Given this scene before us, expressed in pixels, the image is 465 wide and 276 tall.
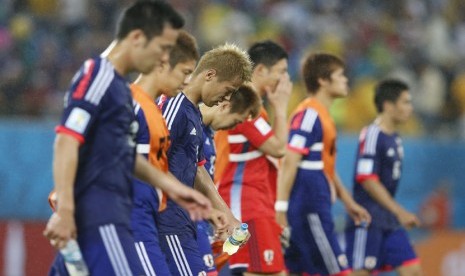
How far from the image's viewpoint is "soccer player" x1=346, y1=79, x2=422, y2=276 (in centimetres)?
1242

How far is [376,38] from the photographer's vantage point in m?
22.4

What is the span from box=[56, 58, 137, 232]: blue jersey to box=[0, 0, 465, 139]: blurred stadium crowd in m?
11.1

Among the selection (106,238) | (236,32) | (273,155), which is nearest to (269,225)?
(273,155)

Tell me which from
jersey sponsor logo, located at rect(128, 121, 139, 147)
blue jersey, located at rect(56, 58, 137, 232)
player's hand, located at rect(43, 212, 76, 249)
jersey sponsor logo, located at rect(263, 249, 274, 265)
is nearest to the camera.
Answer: player's hand, located at rect(43, 212, 76, 249)

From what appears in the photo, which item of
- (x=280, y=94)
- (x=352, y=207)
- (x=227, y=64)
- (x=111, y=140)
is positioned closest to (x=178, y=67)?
(x=227, y=64)

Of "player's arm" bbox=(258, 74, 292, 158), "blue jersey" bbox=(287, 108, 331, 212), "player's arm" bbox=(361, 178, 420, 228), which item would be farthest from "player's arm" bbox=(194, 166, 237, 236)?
"player's arm" bbox=(361, 178, 420, 228)

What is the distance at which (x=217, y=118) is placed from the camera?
9.14 meters

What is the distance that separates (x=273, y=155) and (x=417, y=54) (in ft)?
40.3

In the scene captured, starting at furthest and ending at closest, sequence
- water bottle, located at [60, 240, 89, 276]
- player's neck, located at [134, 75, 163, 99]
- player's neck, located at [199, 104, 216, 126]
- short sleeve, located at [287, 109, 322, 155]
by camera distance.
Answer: short sleeve, located at [287, 109, 322, 155] < player's neck, located at [199, 104, 216, 126] < player's neck, located at [134, 75, 163, 99] < water bottle, located at [60, 240, 89, 276]

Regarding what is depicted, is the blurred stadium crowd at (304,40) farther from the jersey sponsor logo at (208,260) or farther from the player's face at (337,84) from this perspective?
the jersey sponsor logo at (208,260)

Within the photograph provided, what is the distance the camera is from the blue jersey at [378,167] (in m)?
12.6

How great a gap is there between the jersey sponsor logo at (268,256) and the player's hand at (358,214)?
2074 mm

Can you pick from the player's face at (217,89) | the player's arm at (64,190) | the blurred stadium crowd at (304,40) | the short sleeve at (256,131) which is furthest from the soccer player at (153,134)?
the blurred stadium crowd at (304,40)

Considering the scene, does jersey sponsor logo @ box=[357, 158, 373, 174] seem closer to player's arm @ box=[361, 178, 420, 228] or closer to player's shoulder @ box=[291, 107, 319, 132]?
player's arm @ box=[361, 178, 420, 228]
